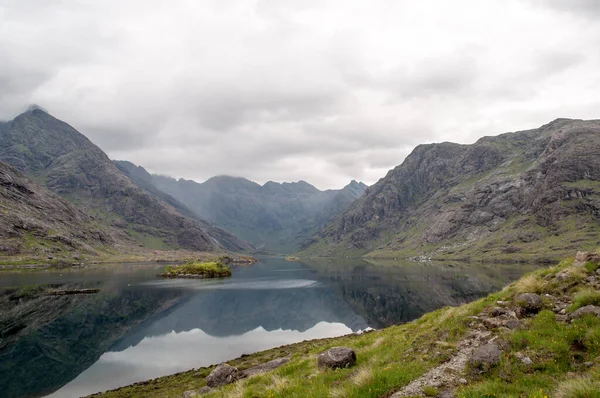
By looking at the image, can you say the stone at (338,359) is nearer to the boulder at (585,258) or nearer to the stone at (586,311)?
the stone at (586,311)

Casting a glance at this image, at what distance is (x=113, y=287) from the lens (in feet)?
373

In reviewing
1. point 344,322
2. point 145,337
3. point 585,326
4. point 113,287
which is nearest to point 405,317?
point 344,322

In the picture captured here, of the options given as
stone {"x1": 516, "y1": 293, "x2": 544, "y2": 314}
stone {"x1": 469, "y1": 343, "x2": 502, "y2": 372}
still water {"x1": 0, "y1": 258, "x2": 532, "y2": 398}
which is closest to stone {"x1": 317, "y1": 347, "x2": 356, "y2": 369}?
stone {"x1": 469, "y1": 343, "x2": 502, "y2": 372}

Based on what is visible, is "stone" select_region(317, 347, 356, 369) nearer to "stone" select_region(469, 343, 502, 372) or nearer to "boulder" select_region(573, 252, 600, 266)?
"stone" select_region(469, 343, 502, 372)

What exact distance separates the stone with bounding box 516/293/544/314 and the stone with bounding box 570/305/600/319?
7.86ft

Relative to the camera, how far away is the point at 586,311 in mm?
18047

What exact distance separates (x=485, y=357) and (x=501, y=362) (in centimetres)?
71

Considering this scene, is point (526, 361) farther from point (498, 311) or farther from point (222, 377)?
point (222, 377)

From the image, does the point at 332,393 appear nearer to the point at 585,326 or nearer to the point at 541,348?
the point at 541,348

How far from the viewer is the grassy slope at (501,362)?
44.0 ft

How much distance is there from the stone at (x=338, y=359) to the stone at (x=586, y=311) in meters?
12.3

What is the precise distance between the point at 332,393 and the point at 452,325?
35.8 ft

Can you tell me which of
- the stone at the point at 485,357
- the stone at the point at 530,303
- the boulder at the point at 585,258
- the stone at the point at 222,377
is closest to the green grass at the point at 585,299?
the stone at the point at 530,303

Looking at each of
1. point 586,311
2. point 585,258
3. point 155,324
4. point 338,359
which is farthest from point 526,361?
point 155,324
